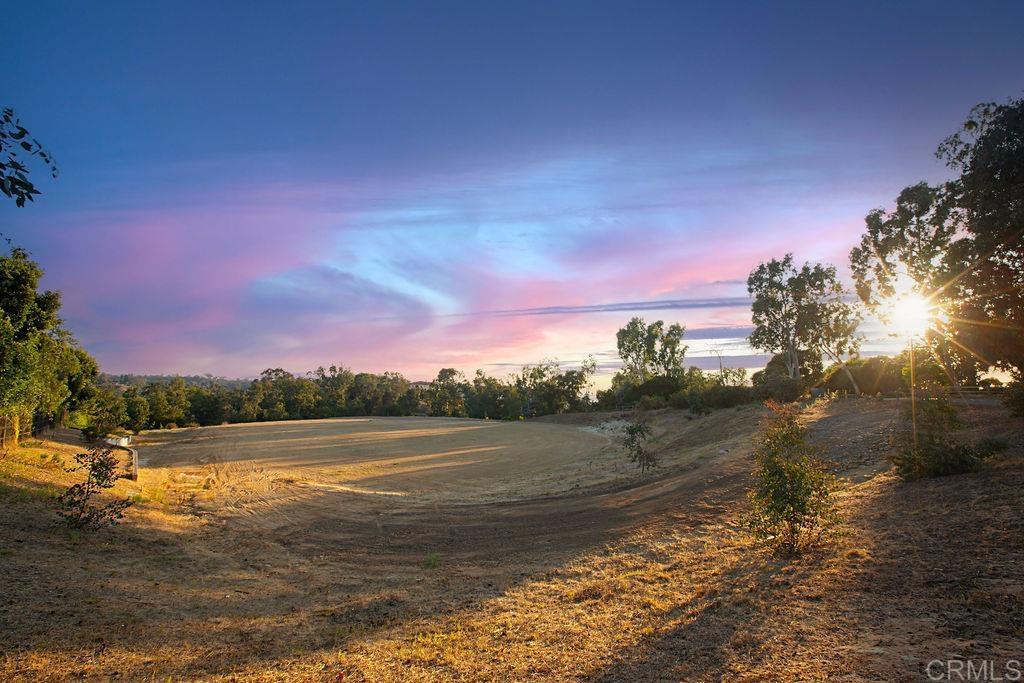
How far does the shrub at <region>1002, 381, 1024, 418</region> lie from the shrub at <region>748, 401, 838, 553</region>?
1129cm

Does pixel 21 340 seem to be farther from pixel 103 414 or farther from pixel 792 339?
pixel 792 339

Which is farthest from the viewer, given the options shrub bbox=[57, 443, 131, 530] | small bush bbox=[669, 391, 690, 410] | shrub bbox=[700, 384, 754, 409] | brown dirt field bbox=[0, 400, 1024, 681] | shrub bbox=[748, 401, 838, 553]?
small bush bbox=[669, 391, 690, 410]

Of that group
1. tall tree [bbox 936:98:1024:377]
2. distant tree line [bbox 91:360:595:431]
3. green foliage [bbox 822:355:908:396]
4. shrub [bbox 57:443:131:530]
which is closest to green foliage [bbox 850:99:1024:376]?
tall tree [bbox 936:98:1024:377]

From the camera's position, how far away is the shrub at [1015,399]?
15180 millimetres

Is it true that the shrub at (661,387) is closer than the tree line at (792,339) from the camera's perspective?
No

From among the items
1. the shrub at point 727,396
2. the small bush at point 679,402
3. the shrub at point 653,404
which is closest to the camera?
the shrub at point 727,396

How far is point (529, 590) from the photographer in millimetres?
9359

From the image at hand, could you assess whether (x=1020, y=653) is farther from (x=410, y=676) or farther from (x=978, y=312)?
(x=978, y=312)

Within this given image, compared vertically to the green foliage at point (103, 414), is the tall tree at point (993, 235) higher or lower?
higher

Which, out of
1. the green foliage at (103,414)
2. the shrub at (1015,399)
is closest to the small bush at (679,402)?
the shrub at (1015,399)

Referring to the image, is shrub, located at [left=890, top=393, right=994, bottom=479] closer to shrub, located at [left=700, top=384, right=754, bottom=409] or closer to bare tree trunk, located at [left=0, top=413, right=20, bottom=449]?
bare tree trunk, located at [left=0, top=413, right=20, bottom=449]

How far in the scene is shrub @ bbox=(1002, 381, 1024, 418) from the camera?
49.8 feet

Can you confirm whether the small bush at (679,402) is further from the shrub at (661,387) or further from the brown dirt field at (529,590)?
the brown dirt field at (529,590)

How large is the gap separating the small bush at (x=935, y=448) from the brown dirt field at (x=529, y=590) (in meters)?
0.42
